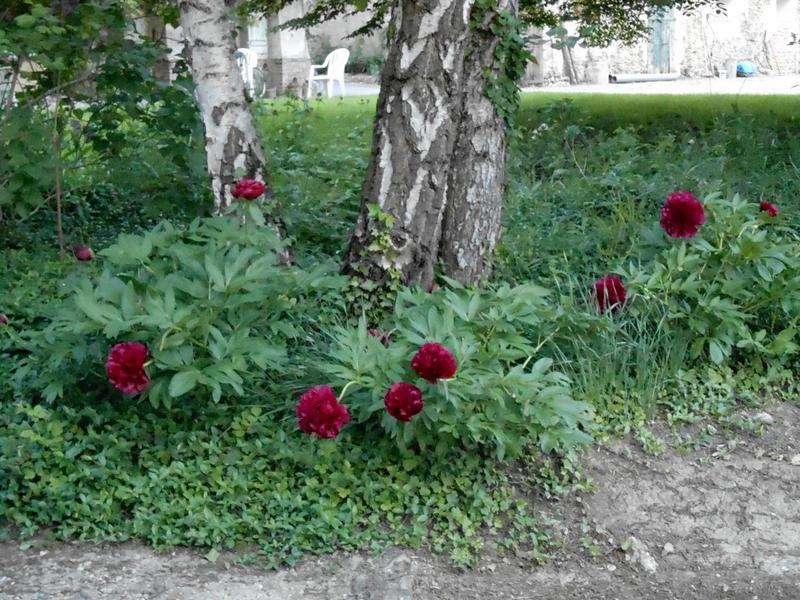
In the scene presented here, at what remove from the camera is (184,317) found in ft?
12.4

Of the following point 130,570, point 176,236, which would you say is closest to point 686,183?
point 176,236

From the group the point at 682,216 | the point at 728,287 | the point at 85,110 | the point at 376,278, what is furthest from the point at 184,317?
the point at 85,110

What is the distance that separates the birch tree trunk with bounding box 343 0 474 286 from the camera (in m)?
4.76

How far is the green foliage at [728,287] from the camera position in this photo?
4738 millimetres

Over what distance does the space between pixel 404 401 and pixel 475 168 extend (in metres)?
1.70

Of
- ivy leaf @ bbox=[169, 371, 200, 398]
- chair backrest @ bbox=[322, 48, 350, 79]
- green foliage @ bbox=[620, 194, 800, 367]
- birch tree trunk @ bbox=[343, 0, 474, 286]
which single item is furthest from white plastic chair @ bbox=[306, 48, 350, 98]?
ivy leaf @ bbox=[169, 371, 200, 398]

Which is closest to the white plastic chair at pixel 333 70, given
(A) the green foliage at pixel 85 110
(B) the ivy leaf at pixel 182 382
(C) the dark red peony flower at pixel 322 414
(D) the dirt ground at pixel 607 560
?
(A) the green foliage at pixel 85 110

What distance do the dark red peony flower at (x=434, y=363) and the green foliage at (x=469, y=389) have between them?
4.4 inches

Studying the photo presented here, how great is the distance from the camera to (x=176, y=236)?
4.43 meters

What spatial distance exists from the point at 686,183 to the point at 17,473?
4296 millimetres

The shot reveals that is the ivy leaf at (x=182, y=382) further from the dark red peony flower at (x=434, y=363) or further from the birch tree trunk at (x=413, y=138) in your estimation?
the birch tree trunk at (x=413, y=138)

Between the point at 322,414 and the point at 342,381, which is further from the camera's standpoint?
the point at 342,381

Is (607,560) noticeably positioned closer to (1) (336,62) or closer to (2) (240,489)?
(2) (240,489)

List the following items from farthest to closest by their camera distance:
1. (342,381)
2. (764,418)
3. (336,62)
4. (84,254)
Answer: (336,62) < (84,254) < (764,418) < (342,381)
